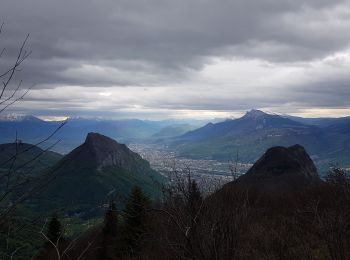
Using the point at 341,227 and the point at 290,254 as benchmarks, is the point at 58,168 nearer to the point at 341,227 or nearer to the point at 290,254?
the point at 341,227

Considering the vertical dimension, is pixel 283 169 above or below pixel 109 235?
below

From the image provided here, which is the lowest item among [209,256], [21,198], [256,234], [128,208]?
[128,208]

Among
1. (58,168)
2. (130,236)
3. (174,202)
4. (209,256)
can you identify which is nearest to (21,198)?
(58,168)

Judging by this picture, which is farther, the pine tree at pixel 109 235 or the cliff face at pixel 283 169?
the cliff face at pixel 283 169

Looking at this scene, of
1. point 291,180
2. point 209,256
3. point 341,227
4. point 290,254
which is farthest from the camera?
point 291,180

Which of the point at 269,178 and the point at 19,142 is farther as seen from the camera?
the point at 269,178

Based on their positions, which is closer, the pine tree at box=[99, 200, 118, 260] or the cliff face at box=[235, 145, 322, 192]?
the pine tree at box=[99, 200, 118, 260]

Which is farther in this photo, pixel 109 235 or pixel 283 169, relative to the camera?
pixel 283 169

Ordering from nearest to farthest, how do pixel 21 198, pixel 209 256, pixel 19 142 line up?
pixel 21 198
pixel 19 142
pixel 209 256
